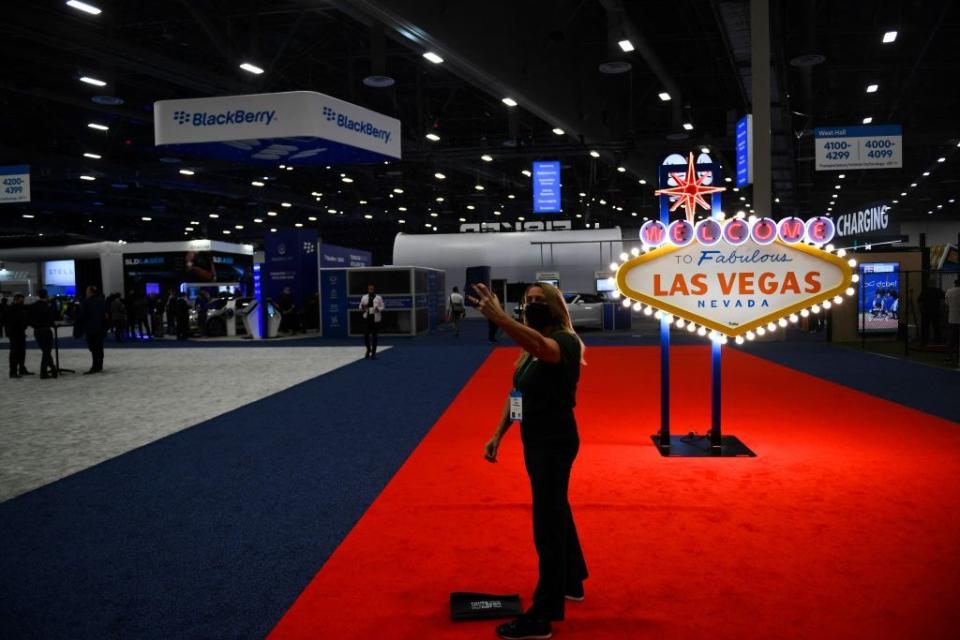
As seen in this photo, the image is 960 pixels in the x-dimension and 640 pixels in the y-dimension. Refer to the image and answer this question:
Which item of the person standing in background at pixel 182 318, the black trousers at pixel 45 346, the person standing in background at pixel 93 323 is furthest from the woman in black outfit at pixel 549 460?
the person standing in background at pixel 182 318

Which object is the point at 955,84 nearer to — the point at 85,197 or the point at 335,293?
the point at 335,293

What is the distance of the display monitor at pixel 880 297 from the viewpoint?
16.7m

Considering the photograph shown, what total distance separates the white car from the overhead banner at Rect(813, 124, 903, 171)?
827 centimetres

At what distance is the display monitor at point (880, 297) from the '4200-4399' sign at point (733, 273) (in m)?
12.9

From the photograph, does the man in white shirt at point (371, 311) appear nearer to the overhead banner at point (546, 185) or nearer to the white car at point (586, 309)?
the overhead banner at point (546, 185)

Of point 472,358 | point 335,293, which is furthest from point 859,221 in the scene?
point 335,293

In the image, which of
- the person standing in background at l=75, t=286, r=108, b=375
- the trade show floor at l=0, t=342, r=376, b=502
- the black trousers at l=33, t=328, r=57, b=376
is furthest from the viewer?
the person standing in background at l=75, t=286, r=108, b=375

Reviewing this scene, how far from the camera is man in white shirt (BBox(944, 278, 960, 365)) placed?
11.4 metres

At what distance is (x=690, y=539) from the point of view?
397cm

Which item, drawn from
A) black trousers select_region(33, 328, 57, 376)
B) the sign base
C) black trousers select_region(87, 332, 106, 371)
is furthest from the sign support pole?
black trousers select_region(87, 332, 106, 371)

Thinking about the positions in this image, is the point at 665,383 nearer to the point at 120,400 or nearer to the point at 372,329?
the point at 120,400

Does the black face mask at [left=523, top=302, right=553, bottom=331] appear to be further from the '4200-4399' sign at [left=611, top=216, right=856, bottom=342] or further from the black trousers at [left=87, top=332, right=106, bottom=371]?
the black trousers at [left=87, top=332, right=106, bottom=371]

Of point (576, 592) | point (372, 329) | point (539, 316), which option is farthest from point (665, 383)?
point (372, 329)

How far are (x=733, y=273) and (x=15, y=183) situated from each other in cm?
2083
